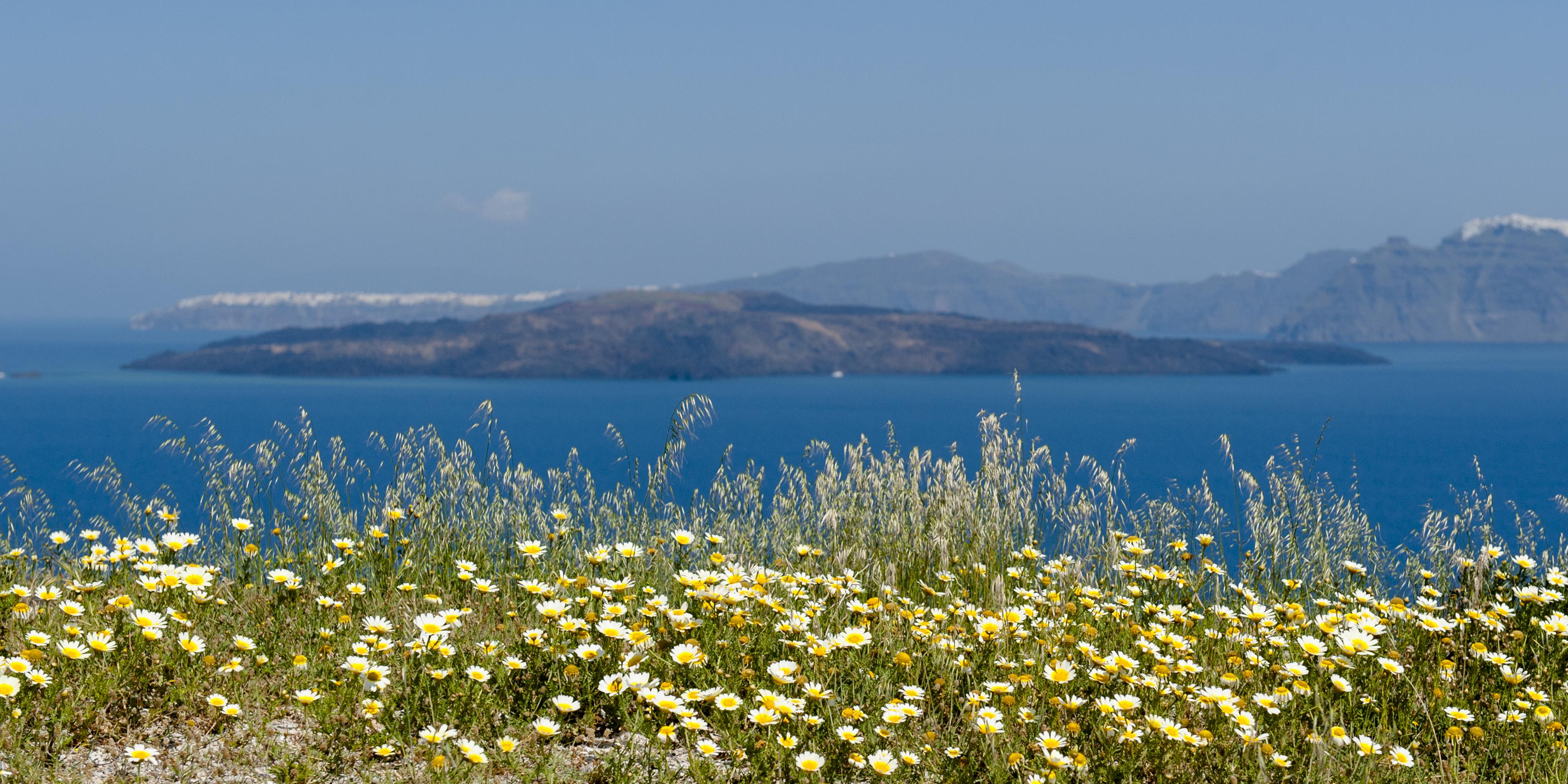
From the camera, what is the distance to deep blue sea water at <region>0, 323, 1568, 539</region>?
76062mm

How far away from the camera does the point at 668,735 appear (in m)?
3.39

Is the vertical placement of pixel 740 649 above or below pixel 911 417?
above

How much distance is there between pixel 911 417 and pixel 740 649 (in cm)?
11309

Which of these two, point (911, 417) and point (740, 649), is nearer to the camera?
point (740, 649)

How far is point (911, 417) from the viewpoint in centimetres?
11669

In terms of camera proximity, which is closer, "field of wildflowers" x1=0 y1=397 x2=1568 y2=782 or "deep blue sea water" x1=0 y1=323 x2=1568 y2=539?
"field of wildflowers" x1=0 y1=397 x2=1568 y2=782

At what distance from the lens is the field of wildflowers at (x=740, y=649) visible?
3824 mm

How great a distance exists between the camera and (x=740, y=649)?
4.50 m

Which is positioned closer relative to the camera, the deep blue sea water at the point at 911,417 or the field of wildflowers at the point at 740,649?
the field of wildflowers at the point at 740,649

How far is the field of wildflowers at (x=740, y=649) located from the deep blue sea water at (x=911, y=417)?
34276 mm

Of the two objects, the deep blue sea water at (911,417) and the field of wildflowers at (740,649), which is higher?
the field of wildflowers at (740,649)

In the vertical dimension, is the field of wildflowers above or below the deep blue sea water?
above

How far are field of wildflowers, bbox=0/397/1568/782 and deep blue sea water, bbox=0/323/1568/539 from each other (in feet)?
112

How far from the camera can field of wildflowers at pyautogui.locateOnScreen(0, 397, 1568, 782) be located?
3824mm
